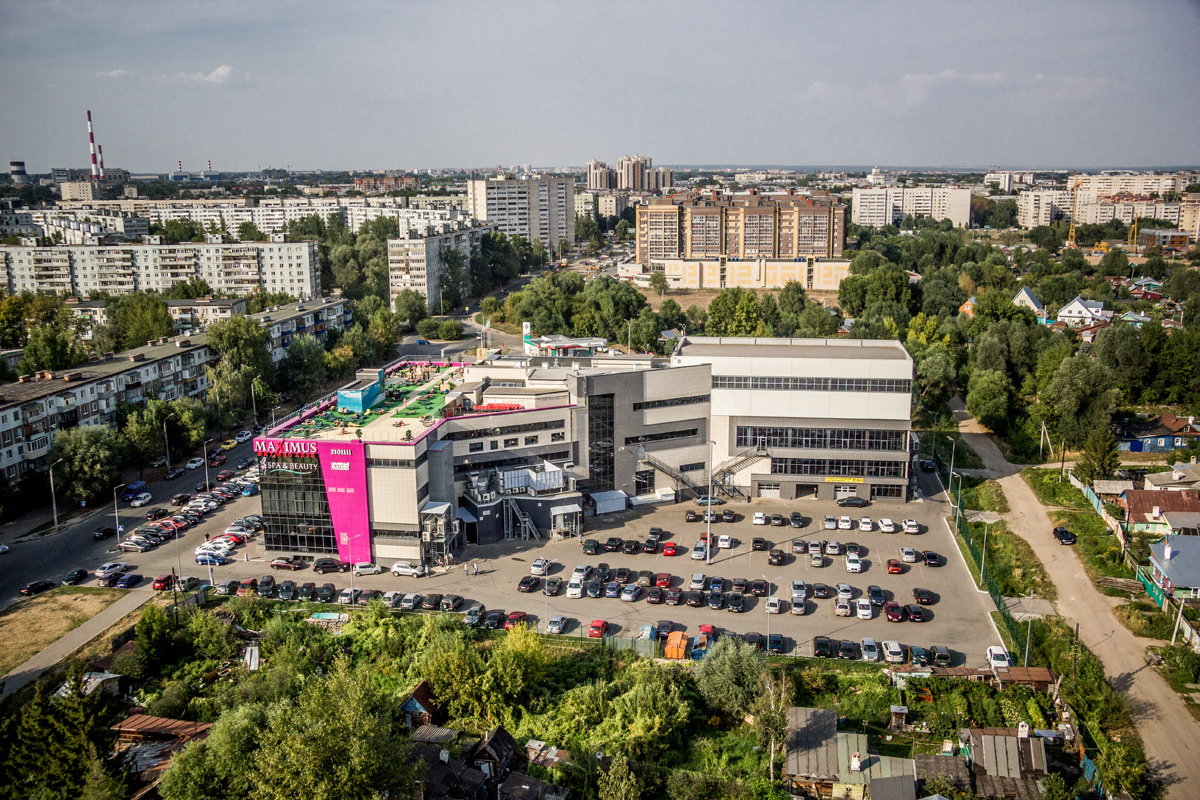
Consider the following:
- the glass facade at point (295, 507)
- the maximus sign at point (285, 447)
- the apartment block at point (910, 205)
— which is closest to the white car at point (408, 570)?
the glass facade at point (295, 507)

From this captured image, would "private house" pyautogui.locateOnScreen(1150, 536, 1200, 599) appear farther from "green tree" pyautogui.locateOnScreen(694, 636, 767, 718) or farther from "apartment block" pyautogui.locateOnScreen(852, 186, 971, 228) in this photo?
"apartment block" pyautogui.locateOnScreen(852, 186, 971, 228)

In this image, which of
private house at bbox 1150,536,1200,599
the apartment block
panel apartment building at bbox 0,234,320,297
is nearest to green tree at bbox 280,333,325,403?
panel apartment building at bbox 0,234,320,297

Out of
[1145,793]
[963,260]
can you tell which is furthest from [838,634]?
[963,260]

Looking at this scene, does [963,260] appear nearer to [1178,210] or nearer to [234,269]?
[1178,210]

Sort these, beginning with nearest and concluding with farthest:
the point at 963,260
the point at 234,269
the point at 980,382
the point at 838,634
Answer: the point at 838,634
the point at 980,382
the point at 234,269
the point at 963,260

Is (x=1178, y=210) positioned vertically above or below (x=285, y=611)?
above
